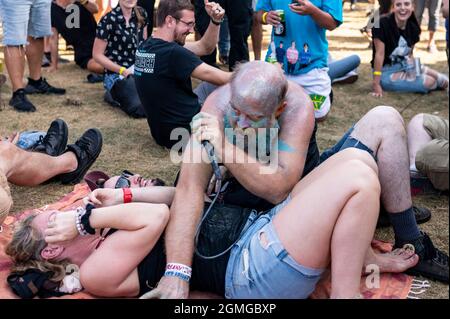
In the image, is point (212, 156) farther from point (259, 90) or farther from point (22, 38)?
point (22, 38)

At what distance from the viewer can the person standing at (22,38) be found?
4.93 metres

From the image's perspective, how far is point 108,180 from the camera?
3105mm

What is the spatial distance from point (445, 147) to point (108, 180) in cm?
179

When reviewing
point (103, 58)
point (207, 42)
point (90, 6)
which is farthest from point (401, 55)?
point (90, 6)

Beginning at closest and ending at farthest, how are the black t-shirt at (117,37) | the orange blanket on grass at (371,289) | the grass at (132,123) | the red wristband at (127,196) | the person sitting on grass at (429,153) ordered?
the orange blanket on grass at (371,289) < the red wristband at (127,196) < the person sitting on grass at (429,153) < the grass at (132,123) < the black t-shirt at (117,37)

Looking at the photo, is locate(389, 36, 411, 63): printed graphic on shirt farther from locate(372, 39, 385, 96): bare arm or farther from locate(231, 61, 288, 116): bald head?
locate(231, 61, 288, 116): bald head

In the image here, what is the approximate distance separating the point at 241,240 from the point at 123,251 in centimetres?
45

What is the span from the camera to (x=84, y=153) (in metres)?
3.70

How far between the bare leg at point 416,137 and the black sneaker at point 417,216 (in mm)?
395

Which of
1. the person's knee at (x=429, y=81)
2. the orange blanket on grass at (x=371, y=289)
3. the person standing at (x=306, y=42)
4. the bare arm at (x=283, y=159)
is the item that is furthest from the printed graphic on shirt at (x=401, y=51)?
the bare arm at (x=283, y=159)

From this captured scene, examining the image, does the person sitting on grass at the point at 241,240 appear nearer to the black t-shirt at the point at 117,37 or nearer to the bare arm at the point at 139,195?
the bare arm at the point at 139,195

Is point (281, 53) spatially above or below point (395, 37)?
above

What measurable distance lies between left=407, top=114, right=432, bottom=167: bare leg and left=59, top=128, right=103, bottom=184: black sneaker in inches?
75.9
